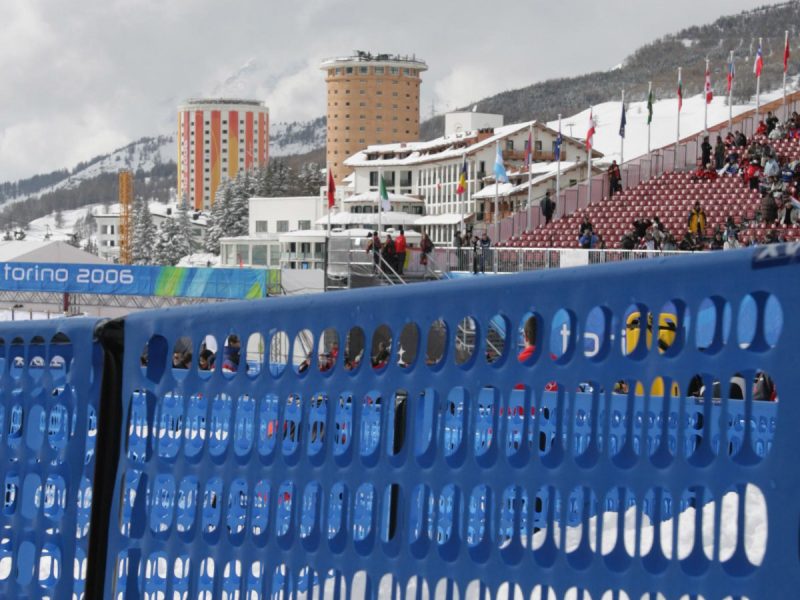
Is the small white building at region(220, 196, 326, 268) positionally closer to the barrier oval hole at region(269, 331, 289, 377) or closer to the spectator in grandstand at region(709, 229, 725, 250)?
the spectator in grandstand at region(709, 229, 725, 250)

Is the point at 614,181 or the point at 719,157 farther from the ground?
the point at 719,157

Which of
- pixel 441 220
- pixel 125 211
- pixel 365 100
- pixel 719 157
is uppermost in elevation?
pixel 365 100

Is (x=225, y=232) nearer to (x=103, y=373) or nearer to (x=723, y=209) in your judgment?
(x=723, y=209)

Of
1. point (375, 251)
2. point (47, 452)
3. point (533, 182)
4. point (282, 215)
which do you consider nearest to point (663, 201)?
point (375, 251)

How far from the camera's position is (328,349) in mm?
3270

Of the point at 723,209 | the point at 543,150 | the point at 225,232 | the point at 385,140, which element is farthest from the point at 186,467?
the point at 385,140

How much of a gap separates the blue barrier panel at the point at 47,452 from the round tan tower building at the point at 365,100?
541ft

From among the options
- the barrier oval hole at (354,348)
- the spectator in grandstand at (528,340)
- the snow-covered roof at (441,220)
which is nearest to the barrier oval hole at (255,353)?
the barrier oval hole at (354,348)

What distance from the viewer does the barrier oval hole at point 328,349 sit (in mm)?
3273

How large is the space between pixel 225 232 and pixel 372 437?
414ft

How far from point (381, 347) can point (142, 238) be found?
13642 cm

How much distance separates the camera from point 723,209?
1105 inches

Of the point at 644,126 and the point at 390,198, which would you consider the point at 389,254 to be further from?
the point at 644,126

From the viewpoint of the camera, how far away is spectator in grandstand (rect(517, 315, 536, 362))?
2.80 meters
